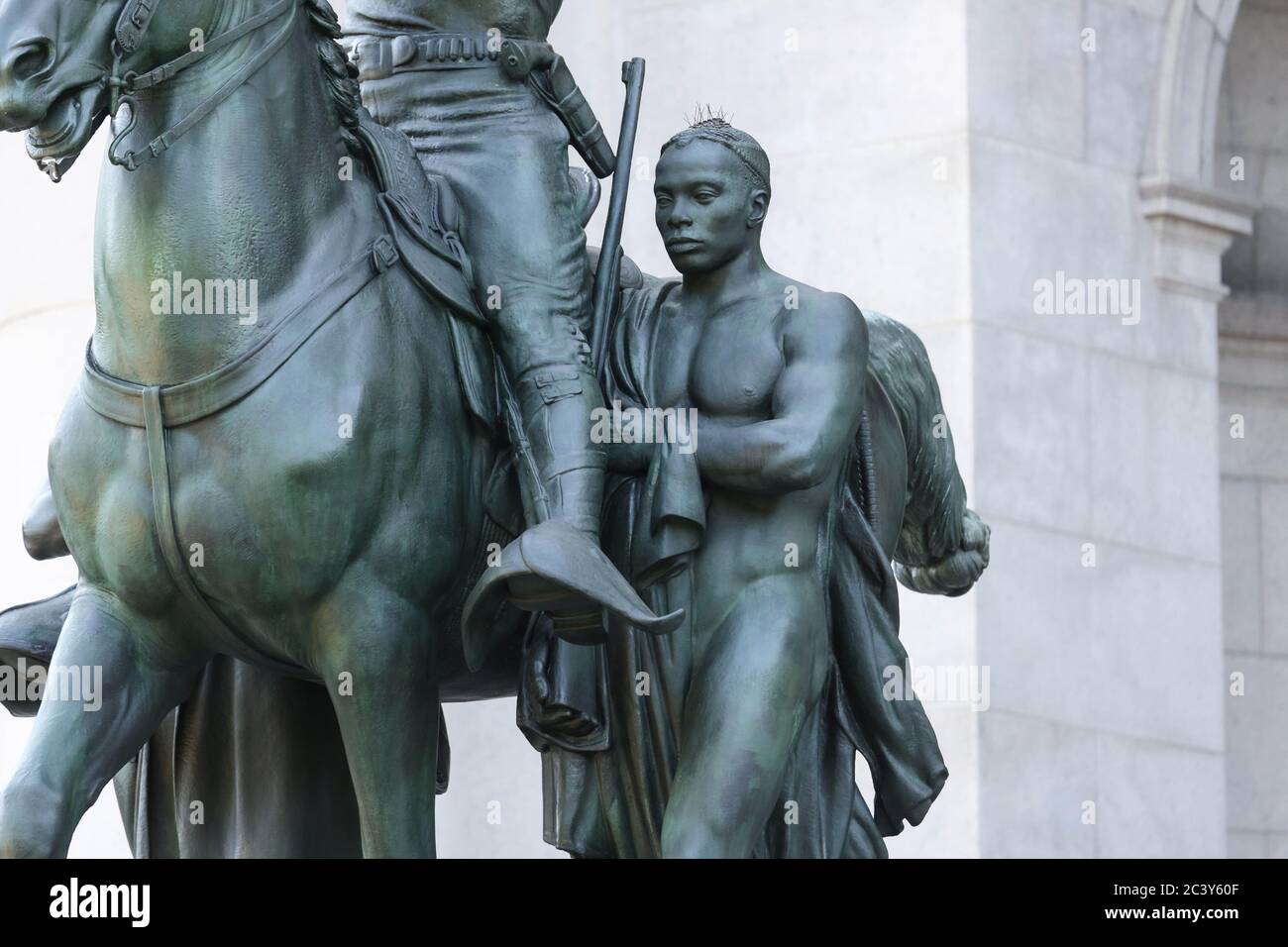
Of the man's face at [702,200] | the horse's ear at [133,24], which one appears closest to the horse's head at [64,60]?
the horse's ear at [133,24]

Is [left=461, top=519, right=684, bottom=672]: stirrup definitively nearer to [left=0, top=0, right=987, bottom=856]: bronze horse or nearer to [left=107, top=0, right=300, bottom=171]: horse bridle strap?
[left=0, top=0, right=987, bottom=856]: bronze horse

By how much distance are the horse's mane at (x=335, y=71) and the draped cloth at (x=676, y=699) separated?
29.0 inches

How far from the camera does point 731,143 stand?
21.3ft

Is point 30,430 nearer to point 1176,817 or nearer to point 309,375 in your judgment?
point 1176,817

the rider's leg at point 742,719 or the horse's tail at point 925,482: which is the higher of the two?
the horse's tail at point 925,482

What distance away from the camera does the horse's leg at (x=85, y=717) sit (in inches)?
230

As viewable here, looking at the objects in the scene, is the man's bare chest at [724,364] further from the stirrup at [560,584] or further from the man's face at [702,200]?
the stirrup at [560,584]

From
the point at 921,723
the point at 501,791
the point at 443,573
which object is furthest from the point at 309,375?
the point at 501,791

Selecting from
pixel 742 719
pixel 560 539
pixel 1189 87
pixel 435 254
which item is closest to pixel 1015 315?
pixel 1189 87

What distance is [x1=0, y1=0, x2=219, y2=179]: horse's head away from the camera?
5688 millimetres

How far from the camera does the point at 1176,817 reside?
11500 millimetres
